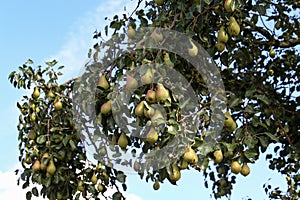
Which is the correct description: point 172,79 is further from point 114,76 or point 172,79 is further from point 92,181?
point 92,181

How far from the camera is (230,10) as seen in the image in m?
2.71

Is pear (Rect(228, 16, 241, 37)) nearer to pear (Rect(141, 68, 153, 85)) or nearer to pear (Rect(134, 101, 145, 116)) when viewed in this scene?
pear (Rect(141, 68, 153, 85))

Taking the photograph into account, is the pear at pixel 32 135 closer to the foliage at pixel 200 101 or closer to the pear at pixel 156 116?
the foliage at pixel 200 101

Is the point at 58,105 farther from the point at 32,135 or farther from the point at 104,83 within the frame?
the point at 104,83

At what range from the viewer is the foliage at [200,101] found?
2793 millimetres

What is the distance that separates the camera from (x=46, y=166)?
351 centimetres

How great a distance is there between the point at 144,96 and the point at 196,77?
75 cm

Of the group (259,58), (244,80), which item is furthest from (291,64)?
(244,80)

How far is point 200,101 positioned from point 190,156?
110 centimetres

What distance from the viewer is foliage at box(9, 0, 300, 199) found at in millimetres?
2793

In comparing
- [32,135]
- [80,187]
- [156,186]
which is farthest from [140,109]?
[32,135]

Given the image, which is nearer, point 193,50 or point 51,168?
point 193,50

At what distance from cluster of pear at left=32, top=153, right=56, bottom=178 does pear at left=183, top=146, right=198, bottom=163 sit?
1.30 m

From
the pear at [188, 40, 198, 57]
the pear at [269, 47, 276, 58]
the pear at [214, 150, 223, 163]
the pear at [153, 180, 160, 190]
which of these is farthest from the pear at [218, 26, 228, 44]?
the pear at [269, 47, 276, 58]
